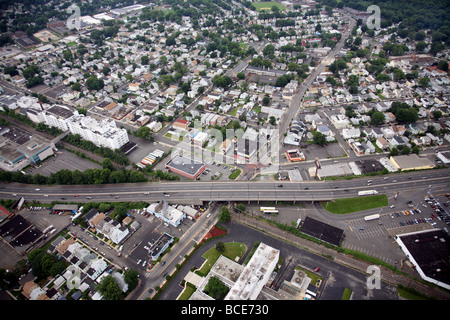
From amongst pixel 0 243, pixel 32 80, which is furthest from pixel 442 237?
pixel 32 80

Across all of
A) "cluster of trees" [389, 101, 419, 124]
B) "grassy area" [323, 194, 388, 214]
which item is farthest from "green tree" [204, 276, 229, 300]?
"cluster of trees" [389, 101, 419, 124]

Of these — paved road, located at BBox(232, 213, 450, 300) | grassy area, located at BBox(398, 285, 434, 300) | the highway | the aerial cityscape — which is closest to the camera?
grassy area, located at BBox(398, 285, 434, 300)

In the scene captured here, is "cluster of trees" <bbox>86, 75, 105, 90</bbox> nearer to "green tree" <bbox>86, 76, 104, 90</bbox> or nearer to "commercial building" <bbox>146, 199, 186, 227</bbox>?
"green tree" <bbox>86, 76, 104, 90</bbox>

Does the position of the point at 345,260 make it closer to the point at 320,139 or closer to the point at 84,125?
the point at 320,139

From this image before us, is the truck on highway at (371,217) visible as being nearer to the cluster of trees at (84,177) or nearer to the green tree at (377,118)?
the green tree at (377,118)

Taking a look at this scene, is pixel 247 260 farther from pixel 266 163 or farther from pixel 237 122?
pixel 237 122

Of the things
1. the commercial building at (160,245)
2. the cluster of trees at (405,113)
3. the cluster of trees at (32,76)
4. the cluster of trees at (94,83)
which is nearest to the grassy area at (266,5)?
the cluster of trees at (94,83)
